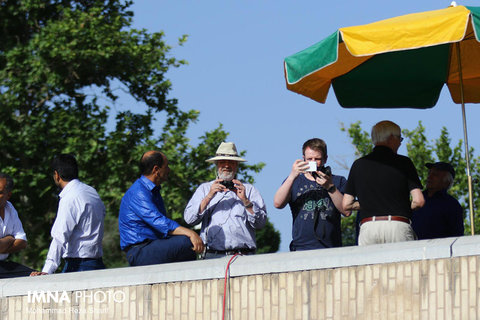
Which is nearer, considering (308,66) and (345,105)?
(308,66)

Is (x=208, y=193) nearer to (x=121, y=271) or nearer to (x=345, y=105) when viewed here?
(x=121, y=271)

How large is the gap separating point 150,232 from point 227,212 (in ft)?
2.48

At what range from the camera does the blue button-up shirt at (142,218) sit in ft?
24.2

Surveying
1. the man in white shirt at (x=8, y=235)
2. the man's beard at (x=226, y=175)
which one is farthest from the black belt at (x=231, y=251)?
the man in white shirt at (x=8, y=235)

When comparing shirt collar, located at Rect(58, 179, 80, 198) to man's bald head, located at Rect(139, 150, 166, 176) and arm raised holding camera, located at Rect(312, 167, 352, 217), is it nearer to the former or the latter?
man's bald head, located at Rect(139, 150, 166, 176)

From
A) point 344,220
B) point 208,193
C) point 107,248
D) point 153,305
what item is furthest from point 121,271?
point 107,248

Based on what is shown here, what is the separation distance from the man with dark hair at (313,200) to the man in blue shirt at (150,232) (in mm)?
869

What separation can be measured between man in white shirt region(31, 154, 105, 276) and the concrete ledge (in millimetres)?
230

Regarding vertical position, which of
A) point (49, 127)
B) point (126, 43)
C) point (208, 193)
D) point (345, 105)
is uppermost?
point (126, 43)

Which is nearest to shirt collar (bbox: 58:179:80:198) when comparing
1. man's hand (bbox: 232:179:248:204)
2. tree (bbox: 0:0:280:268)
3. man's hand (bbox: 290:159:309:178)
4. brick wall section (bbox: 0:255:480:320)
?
brick wall section (bbox: 0:255:480:320)

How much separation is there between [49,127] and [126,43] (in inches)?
101

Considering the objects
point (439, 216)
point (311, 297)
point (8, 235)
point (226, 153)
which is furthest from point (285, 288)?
point (8, 235)

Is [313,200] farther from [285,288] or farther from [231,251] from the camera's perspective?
[285,288]

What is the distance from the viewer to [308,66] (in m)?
7.48
